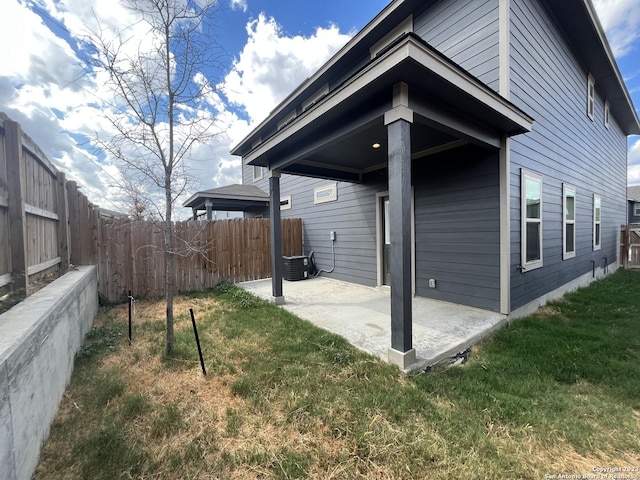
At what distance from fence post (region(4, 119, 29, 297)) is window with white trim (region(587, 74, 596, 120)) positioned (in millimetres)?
10924

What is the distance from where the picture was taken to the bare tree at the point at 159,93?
275 centimetres

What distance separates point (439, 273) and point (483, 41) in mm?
3742

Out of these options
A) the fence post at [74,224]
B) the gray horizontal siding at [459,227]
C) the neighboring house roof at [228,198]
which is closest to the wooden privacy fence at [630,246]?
the gray horizontal siding at [459,227]

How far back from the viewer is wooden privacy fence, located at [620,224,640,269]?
376 inches

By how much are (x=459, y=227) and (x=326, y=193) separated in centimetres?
403

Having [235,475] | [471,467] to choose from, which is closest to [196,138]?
[235,475]

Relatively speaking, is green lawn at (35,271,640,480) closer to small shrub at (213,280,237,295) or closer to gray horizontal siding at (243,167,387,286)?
small shrub at (213,280,237,295)

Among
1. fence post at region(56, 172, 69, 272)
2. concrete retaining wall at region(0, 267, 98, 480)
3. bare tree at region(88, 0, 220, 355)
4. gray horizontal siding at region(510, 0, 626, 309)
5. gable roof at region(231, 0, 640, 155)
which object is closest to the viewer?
concrete retaining wall at region(0, 267, 98, 480)

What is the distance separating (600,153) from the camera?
805cm

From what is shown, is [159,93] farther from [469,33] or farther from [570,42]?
[570,42]

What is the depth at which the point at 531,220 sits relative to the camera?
4621 mm

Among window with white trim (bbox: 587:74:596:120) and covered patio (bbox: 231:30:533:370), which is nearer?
covered patio (bbox: 231:30:533:370)

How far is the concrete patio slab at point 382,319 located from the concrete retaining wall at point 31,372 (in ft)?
8.74

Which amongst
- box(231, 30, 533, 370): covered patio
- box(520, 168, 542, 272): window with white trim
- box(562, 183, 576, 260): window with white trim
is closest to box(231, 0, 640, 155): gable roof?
box(231, 30, 533, 370): covered patio
